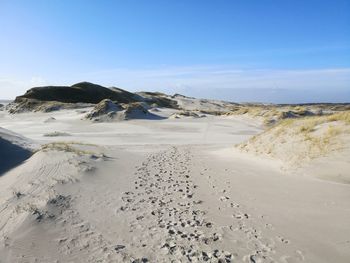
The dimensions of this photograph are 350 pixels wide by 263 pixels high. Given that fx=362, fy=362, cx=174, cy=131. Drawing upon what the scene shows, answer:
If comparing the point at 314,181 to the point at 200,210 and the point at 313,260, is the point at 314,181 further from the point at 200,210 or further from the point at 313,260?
the point at 313,260

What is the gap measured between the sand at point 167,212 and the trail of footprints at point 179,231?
0.02 metres

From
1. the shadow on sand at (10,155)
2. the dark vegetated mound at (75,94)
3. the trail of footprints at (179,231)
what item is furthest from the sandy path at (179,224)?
the dark vegetated mound at (75,94)

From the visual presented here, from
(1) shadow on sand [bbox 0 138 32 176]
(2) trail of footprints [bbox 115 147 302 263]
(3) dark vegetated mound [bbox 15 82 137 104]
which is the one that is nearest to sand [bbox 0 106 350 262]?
(2) trail of footprints [bbox 115 147 302 263]

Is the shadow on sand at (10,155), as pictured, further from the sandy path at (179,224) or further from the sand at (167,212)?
the sandy path at (179,224)

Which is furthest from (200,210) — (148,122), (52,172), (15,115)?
(15,115)

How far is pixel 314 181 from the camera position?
987cm

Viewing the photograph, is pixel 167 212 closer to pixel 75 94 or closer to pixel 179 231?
pixel 179 231

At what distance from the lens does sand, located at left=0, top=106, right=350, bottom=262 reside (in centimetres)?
565

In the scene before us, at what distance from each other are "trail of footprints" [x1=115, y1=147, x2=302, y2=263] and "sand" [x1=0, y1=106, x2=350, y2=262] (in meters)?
0.02

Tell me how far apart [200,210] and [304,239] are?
2305 millimetres

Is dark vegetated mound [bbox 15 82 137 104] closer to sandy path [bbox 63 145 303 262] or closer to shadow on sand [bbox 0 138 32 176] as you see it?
shadow on sand [bbox 0 138 32 176]

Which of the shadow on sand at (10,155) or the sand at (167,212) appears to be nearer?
the sand at (167,212)

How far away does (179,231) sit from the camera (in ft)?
21.1

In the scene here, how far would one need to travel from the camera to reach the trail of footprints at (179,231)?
5527 millimetres
